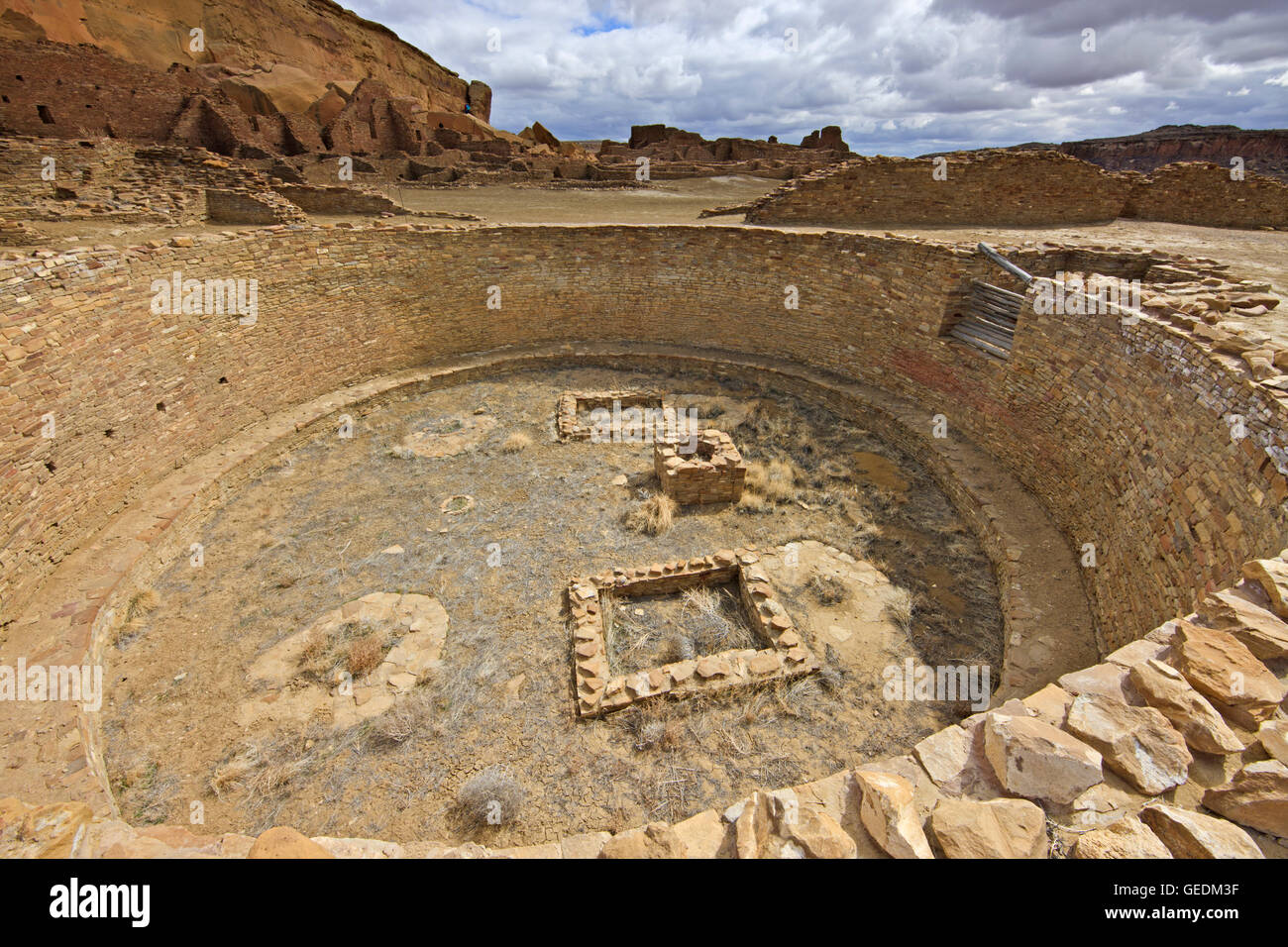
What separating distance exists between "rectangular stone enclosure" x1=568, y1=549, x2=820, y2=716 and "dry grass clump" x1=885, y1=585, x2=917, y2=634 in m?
1.16

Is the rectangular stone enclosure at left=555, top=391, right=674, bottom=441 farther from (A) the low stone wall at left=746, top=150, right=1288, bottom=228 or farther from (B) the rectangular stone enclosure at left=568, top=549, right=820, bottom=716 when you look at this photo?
(A) the low stone wall at left=746, top=150, right=1288, bottom=228

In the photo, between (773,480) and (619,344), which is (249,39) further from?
(773,480)

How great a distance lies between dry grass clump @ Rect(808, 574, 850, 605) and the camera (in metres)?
6.33

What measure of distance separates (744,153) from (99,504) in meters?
33.6

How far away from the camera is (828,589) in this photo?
21.0 ft

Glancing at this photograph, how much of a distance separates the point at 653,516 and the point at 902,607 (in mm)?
3222

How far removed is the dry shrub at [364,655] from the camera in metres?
5.50

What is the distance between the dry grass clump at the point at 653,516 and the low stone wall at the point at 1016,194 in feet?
32.5

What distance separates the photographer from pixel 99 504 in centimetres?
696

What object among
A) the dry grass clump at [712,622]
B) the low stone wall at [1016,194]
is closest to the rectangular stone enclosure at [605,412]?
the dry grass clump at [712,622]

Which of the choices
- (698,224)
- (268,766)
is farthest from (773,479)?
(698,224)

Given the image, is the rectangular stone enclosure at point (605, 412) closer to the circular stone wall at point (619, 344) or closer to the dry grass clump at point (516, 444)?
the dry grass clump at point (516, 444)

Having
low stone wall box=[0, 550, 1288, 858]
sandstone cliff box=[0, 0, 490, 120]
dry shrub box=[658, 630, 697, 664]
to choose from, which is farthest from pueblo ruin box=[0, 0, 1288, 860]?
sandstone cliff box=[0, 0, 490, 120]
